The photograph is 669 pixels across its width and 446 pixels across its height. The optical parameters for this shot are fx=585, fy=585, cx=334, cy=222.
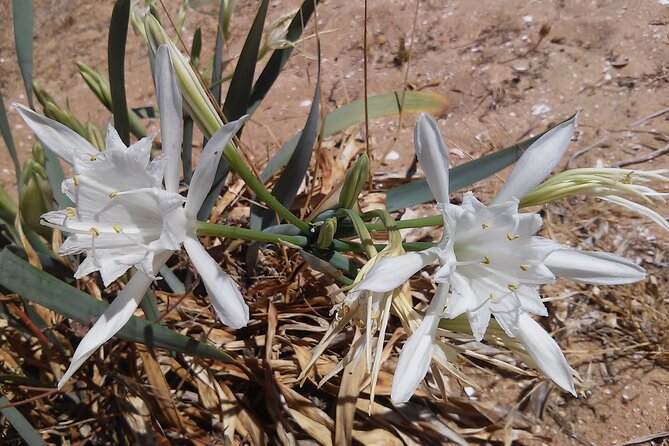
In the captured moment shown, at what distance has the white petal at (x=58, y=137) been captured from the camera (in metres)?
1.00

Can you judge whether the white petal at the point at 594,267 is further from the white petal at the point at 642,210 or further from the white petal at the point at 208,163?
the white petal at the point at 208,163

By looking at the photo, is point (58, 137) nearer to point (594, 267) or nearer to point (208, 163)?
point (208, 163)

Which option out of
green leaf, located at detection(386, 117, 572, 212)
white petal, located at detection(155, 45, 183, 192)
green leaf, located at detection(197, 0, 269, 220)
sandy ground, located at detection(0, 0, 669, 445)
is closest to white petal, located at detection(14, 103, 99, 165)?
white petal, located at detection(155, 45, 183, 192)

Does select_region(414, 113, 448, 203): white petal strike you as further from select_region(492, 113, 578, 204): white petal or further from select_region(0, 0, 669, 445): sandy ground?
select_region(0, 0, 669, 445): sandy ground

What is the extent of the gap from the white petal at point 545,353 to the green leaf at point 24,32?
1159 mm

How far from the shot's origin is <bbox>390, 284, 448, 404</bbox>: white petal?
2.88ft

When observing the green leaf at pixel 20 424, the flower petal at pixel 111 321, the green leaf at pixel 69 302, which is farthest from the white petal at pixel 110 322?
the green leaf at pixel 20 424

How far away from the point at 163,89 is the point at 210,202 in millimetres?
548

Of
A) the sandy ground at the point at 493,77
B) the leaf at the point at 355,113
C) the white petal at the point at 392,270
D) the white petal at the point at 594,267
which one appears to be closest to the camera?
the white petal at the point at 392,270

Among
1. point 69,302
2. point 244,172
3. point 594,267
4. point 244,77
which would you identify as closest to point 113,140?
point 244,172

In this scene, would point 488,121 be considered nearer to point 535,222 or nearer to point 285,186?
point 285,186

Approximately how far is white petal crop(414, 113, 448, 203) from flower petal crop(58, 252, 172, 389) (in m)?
0.45

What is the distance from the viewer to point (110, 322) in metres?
0.94

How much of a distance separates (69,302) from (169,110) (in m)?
0.40
